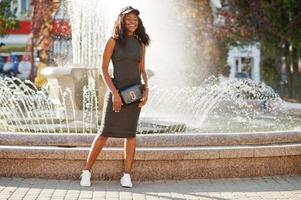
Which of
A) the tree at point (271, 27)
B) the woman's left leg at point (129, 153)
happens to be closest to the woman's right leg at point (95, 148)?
the woman's left leg at point (129, 153)

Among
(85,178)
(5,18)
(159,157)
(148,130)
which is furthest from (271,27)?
(85,178)

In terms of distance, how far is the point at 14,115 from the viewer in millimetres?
11336

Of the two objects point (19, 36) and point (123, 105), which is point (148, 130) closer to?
point (123, 105)

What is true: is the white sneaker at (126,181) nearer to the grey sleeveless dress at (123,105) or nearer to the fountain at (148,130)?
the fountain at (148,130)

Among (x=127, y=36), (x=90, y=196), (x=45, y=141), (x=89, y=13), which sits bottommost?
(x=90, y=196)

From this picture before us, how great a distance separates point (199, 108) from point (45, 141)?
22.9 ft

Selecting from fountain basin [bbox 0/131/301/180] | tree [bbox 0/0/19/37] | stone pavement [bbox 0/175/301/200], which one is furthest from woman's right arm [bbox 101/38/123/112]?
tree [bbox 0/0/19/37]

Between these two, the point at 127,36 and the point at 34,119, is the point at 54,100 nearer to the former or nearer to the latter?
the point at 34,119

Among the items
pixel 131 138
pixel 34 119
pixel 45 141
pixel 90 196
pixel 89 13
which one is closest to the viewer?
pixel 90 196

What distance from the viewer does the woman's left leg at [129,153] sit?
626 cm

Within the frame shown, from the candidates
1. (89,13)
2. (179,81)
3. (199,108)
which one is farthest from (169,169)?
(179,81)

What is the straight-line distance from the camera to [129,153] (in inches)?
247

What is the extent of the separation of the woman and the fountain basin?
0.30 m

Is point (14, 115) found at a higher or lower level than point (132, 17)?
lower
